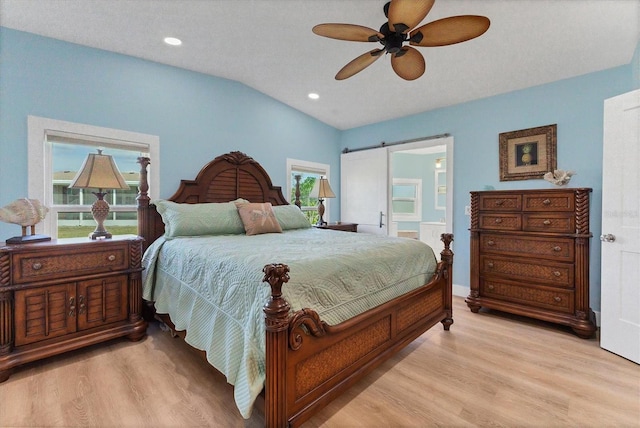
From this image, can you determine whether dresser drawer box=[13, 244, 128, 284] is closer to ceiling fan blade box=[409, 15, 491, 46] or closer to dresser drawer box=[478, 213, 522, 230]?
ceiling fan blade box=[409, 15, 491, 46]

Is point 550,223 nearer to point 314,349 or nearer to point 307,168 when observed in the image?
point 314,349

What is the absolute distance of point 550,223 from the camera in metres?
2.88

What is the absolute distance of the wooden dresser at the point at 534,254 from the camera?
8.89 ft

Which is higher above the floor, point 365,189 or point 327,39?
point 327,39

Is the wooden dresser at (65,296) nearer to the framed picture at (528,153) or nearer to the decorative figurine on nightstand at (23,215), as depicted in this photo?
the decorative figurine on nightstand at (23,215)

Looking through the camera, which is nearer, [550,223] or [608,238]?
[608,238]

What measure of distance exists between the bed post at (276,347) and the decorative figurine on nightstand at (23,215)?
82.5 inches

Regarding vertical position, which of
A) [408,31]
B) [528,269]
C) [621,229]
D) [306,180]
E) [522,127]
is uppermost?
[408,31]

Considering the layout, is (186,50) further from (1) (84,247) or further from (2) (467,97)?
(2) (467,97)

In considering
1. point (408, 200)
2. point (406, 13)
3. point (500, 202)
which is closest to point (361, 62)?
point (406, 13)

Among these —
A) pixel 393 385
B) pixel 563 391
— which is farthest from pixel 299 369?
pixel 563 391

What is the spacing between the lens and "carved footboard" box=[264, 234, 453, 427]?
51.0 inches

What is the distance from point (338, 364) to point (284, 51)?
286 cm

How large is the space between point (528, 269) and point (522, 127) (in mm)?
1629
